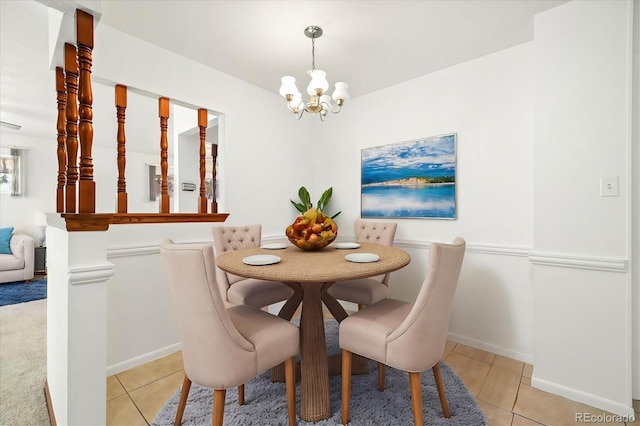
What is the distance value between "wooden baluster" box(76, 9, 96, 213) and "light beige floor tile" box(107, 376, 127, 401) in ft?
4.63

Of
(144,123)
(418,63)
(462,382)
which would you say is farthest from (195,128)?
(462,382)

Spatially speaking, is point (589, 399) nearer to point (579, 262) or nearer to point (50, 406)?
point (579, 262)

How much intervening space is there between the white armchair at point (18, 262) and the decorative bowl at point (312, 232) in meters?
5.20

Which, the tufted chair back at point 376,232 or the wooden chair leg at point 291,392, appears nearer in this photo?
the wooden chair leg at point 291,392

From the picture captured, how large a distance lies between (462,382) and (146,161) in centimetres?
732

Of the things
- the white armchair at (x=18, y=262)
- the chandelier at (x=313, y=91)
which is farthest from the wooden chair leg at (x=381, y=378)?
the white armchair at (x=18, y=262)

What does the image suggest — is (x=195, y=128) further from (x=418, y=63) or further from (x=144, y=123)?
(x=418, y=63)

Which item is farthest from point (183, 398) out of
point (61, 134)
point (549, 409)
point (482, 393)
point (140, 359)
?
point (549, 409)

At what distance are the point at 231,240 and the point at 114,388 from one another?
1.27 m

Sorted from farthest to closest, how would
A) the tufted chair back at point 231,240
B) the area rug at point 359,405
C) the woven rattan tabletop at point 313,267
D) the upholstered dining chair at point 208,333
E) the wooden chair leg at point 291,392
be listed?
the tufted chair back at point 231,240 → the area rug at point 359,405 → the wooden chair leg at point 291,392 → the woven rattan tabletop at point 313,267 → the upholstered dining chair at point 208,333

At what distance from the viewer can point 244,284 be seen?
90.1 inches

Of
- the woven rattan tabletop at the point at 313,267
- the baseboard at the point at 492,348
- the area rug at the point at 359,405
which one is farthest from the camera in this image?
the baseboard at the point at 492,348

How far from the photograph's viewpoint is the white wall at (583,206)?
5.49ft

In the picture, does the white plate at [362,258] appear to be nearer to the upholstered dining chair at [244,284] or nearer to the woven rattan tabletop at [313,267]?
the woven rattan tabletop at [313,267]
